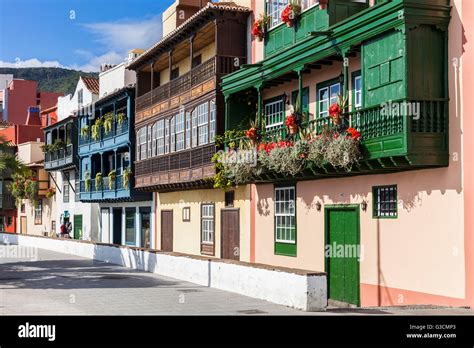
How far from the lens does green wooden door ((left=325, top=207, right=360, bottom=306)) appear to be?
18250mm

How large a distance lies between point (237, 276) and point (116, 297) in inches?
120

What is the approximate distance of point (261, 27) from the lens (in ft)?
75.0

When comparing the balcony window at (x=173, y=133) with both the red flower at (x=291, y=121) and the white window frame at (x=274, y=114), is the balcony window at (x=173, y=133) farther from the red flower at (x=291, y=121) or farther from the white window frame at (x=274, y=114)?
the red flower at (x=291, y=121)

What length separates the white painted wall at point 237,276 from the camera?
47.6 ft

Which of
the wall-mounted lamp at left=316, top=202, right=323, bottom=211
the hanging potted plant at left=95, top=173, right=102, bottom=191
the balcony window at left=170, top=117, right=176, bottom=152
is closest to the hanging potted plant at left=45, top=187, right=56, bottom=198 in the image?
the hanging potted plant at left=95, top=173, right=102, bottom=191

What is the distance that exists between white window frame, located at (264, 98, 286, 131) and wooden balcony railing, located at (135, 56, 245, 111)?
219 centimetres

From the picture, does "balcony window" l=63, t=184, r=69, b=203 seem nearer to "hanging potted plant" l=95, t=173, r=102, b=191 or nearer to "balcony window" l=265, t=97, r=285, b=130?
"hanging potted plant" l=95, t=173, r=102, b=191

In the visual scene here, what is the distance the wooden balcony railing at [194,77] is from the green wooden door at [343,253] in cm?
721

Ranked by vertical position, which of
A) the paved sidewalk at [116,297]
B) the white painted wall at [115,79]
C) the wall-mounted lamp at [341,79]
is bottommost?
the paved sidewalk at [116,297]

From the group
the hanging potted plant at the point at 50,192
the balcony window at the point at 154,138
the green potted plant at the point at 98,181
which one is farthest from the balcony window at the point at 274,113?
the hanging potted plant at the point at 50,192

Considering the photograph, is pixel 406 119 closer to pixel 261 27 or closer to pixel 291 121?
Result: pixel 291 121

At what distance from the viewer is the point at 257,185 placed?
77.4 feet

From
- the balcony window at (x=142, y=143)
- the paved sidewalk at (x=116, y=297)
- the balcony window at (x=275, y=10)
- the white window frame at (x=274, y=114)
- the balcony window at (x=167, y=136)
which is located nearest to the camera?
the paved sidewalk at (x=116, y=297)
